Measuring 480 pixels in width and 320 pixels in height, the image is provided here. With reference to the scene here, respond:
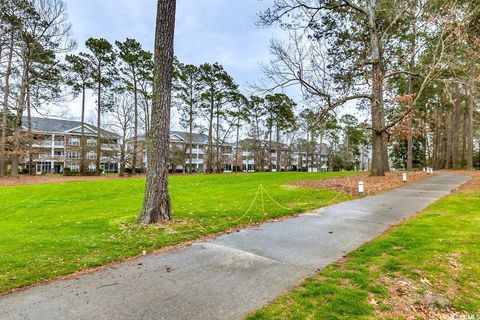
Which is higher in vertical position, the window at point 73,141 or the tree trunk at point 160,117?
the window at point 73,141

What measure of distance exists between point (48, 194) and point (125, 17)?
9596mm

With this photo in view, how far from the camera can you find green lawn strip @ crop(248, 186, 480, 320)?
2.92 metres

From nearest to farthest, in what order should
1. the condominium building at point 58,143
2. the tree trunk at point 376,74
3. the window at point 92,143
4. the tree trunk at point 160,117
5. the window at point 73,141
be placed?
the tree trunk at point 160,117 → the tree trunk at point 376,74 → the window at point 92,143 → the condominium building at point 58,143 → the window at point 73,141

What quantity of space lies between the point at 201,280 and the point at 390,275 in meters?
2.61

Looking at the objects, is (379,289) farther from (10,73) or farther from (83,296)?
(10,73)

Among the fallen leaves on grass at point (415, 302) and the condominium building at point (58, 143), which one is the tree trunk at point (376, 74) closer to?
the fallen leaves on grass at point (415, 302)

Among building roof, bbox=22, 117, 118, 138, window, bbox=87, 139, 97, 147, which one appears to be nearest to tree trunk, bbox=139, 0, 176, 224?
window, bbox=87, 139, 97, 147

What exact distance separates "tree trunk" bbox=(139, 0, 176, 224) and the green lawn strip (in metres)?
4.19

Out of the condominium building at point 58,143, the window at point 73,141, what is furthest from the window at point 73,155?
the window at point 73,141

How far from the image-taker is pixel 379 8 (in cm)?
1562

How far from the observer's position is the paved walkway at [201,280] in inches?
116

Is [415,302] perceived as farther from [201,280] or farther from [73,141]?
[73,141]

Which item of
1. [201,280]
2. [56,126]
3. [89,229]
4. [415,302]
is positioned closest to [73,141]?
[56,126]

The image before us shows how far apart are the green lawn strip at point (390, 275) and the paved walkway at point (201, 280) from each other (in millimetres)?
284
